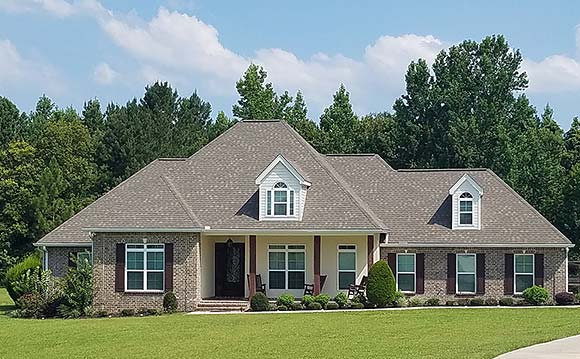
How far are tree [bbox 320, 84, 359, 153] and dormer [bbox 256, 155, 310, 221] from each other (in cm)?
2871

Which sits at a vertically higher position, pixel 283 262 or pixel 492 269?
pixel 283 262

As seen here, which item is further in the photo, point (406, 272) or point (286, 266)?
point (406, 272)

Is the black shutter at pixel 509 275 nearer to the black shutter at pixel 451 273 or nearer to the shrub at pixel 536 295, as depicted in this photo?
the shrub at pixel 536 295

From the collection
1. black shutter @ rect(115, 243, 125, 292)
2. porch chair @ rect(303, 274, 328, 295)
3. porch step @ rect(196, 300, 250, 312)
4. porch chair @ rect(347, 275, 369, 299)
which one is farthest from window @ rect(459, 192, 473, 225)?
black shutter @ rect(115, 243, 125, 292)

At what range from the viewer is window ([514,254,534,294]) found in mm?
39125

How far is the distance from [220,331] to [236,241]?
1249 cm

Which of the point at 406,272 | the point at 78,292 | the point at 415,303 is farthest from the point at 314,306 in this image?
the point at 78,292

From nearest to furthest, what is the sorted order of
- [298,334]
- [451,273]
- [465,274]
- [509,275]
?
[298,334]
[509,275]
[451,273]
[465,274]

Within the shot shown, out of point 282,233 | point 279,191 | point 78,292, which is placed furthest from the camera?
point 279,191

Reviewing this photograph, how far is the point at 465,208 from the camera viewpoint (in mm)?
40812

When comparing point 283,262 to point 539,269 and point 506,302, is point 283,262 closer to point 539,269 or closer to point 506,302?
point 506,302

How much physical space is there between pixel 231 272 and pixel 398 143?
28884 millimetres

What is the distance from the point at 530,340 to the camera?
2303 centimetres

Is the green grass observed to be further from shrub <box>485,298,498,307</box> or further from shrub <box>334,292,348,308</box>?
shrub <box>485,298,498,307</box>
